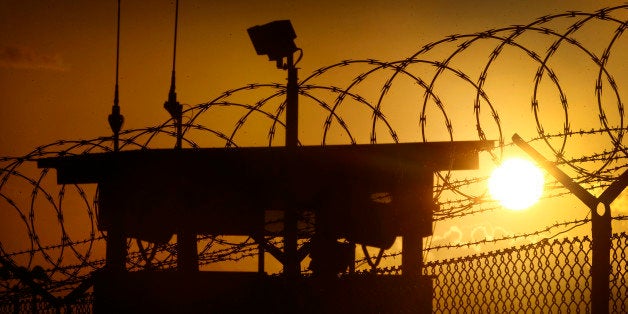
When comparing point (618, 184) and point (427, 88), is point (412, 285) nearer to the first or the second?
point (427, 88)

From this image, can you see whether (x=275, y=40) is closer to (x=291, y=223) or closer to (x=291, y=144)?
(x=291, y=144)

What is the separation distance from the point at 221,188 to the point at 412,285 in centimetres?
415

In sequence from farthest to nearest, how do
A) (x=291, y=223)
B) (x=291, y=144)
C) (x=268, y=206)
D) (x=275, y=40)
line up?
(x=268, y=206) < (x=275, y=40) < (x=291, y=144) < (x=291, y=223)

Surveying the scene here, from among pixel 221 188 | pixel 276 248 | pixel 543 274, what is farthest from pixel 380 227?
pixel 543 274

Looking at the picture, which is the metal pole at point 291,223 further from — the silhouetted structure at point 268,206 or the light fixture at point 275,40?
the light fixture at point 275,40

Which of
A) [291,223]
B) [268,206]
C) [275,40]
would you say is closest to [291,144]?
[291,223]

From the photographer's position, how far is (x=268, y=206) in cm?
1244

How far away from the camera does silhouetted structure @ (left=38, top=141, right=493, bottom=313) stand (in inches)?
339

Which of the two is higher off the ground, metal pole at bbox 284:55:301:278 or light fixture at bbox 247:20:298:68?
light fixture at bbox 247:20:298:68

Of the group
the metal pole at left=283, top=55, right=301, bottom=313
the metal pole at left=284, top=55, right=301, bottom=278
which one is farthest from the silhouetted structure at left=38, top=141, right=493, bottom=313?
the metal pole at left=284, top=55, right=301, bottom=278

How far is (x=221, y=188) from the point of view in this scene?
1219 centimetres

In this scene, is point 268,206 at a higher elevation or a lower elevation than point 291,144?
lower

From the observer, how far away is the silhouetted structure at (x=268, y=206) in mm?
8602

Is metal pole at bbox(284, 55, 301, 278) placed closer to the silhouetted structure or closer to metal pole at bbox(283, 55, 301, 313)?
metal pole at bbox(283, 55, 301, 313)
